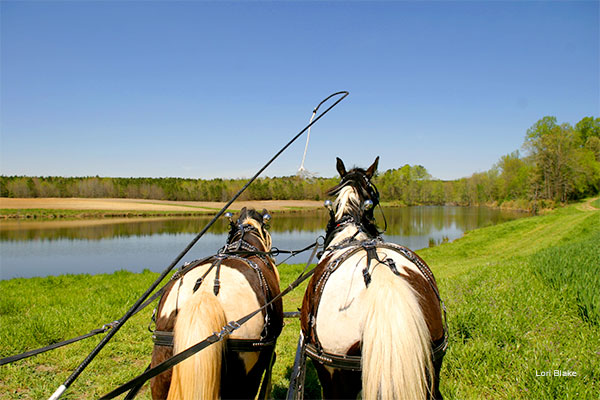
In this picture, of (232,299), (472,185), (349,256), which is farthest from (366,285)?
(472,185)

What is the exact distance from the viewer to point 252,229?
4.07 m

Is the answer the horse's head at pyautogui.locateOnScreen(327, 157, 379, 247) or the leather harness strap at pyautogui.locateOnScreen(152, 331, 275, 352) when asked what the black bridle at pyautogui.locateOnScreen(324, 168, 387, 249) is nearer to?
the horse's head at pyautogui.locateOnScreen(327, 157, 379, 247)

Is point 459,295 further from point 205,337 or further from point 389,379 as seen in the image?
point 205,337

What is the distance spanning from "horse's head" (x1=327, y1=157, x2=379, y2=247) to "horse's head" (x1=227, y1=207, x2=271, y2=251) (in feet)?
3.15

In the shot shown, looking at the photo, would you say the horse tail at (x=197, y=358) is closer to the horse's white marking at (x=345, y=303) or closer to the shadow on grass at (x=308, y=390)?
the horse's white marking at (x=345, y=303)

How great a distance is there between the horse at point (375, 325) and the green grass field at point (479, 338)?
160 centimetres

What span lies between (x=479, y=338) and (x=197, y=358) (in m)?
3.45

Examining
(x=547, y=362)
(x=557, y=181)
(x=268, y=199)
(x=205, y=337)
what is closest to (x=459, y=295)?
(x=547, y=362)

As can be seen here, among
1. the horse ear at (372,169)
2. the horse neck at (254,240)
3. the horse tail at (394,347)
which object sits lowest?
the horse tail at (394,347)

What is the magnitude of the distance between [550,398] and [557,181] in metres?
45.2

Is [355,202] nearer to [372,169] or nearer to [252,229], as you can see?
[372,169]

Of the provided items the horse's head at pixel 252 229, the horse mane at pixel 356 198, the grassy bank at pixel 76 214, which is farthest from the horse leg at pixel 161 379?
the grassy bank at pixel 76 214

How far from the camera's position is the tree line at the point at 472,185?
38125mm

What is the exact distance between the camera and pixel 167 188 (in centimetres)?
8900
